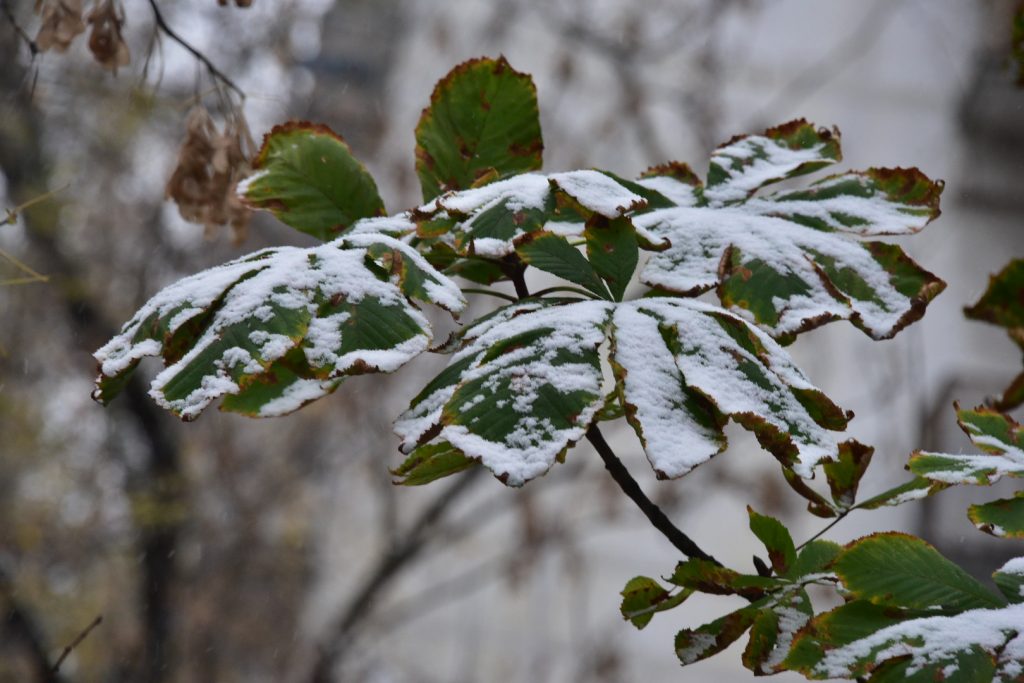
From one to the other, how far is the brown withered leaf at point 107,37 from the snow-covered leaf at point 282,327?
946mm

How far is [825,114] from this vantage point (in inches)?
269

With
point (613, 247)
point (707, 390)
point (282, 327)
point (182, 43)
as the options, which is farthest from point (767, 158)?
point (182, 43)

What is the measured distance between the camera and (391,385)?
5.47 metres

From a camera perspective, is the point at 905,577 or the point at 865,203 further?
the point at 865,203

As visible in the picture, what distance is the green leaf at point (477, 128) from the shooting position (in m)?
0.92

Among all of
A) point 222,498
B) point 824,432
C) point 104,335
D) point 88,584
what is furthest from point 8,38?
point 824,432

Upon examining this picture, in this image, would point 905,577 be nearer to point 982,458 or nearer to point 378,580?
point 982,458

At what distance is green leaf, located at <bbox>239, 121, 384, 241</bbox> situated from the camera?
3.05 ft

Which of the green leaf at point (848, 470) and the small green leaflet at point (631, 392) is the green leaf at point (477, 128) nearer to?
the small green leaflet at point (631, 392)

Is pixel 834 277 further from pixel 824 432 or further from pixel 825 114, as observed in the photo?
pixel 825 114

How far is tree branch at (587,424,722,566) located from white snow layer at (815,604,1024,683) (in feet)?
0.46

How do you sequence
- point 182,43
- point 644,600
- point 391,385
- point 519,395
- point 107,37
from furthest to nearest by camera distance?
point 391,385
point 107,37
point 182,43
point 644,600
point 519,395

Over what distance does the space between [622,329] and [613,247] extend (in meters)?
0.08

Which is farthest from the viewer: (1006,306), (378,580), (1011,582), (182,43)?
(378,580)
